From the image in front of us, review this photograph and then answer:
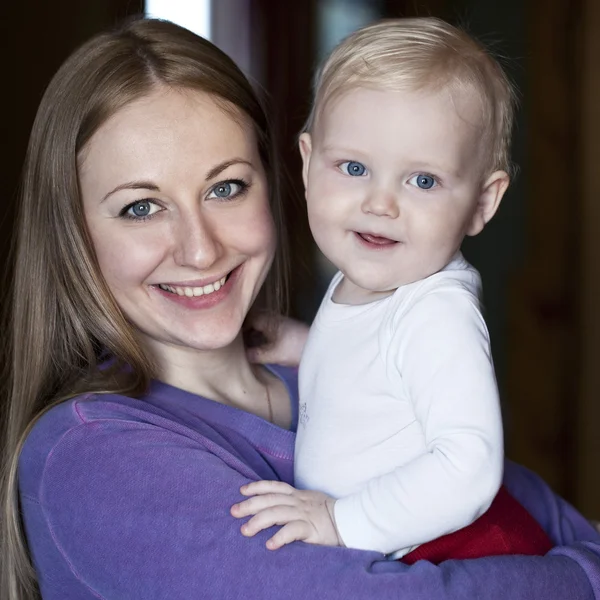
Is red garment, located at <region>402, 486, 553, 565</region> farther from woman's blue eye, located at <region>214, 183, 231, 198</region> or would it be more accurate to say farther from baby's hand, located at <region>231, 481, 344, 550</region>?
woman's blue eye, located at <region>214, 183, 231, 198</region>

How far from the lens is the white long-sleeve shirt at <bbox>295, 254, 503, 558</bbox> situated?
3.88ft

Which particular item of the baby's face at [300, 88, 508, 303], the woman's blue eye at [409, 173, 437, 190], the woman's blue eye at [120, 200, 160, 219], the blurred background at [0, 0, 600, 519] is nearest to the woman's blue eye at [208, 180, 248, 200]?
the woman's blue eye at [120, 200, 160, 219]

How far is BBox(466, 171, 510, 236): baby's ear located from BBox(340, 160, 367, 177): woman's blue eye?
18 cm

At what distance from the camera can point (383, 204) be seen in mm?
1275

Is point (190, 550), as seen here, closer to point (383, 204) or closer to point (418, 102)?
point (383, 204)

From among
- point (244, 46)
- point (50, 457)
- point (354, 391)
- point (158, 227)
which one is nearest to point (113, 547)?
point (50, 457)

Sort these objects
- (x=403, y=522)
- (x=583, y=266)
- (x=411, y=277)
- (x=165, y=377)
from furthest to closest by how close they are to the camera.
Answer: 1. (x=583, y=266)
2. (x=165, y=377)
3. (x=411, y=277)
4. (x=403, y=522)

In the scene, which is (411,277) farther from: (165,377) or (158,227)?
(165,377)

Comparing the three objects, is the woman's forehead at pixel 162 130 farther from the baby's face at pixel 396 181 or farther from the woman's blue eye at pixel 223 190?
the baby's face at pixel 396 181

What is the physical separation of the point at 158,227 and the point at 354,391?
0.45 metres

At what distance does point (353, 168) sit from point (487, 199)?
208 mm

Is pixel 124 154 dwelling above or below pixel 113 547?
above

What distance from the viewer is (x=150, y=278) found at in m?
1.60

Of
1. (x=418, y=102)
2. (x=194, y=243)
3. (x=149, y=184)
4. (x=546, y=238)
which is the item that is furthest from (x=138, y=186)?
(x=546, y=238)
